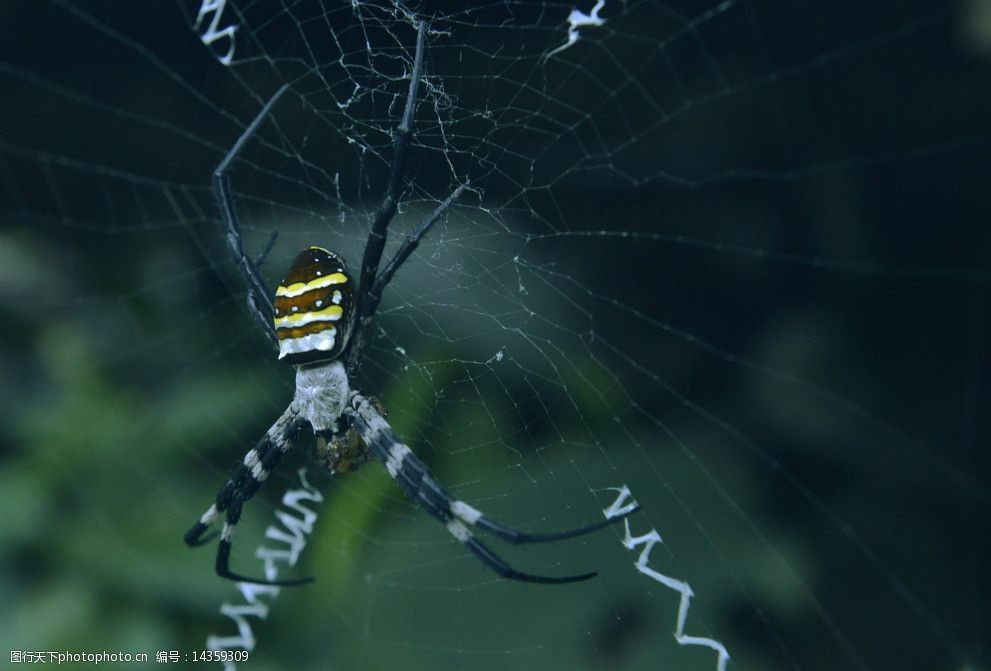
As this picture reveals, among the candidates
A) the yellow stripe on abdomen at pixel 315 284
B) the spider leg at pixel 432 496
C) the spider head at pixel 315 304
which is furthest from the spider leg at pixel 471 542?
the yellow stripe on abdomen at pixel 315 284

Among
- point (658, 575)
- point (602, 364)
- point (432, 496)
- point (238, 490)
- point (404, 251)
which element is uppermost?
point (404, 251)

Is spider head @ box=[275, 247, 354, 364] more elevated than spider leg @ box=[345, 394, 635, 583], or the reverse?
spider head @ box=[275, 247, 354, 364]

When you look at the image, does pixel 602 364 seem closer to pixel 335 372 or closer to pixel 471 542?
pixel 471 542

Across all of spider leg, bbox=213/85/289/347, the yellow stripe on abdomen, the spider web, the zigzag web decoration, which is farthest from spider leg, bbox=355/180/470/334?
the zigzag web decoration

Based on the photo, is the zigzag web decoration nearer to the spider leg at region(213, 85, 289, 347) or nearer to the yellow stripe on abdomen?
the yellow stripe on abdomen

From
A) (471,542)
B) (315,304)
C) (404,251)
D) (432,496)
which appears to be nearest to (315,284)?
(315,304)

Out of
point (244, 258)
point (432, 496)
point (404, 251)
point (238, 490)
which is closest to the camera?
point (404, 251)

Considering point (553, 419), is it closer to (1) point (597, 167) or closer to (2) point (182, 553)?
(1) point (597, 167)
